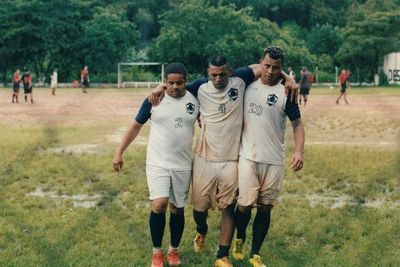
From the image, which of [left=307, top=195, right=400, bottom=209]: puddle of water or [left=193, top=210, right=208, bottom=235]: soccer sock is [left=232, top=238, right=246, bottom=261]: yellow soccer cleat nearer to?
[left=193, top=210, right=208, bottom=235]: soccer sock

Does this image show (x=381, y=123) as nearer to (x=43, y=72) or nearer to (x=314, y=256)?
(x=314, y=256)

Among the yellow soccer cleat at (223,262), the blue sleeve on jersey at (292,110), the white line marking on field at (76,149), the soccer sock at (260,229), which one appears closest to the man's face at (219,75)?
the blue sleeve on jersey at (292,110)

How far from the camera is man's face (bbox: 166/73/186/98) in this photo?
5531 mm

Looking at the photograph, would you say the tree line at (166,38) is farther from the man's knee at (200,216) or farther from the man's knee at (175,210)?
the man's knee at (175,210)

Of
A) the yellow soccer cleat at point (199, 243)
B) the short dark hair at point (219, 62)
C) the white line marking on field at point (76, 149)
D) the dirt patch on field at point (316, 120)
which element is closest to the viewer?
the short dark hair at point (219, 62)

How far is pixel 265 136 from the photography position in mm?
5590

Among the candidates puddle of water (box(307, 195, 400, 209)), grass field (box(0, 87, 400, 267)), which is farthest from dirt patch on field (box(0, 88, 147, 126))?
puddle of water (box(307, 195, 400, 209))

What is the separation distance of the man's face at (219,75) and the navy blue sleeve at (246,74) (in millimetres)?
190

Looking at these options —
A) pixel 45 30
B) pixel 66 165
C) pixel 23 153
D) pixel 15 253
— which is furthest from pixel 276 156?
pixel 45 30

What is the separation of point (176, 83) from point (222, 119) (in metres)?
0.53

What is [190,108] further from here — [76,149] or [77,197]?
[76,149]

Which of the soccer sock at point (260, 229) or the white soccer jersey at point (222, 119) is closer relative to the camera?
the white soccer jersey at point (222, 119)

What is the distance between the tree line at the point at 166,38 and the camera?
2142 inches

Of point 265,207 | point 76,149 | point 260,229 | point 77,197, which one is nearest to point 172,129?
point 265,207
